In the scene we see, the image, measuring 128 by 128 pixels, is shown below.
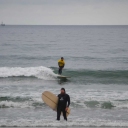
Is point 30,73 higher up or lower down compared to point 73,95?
higher up

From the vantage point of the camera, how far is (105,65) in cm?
3183

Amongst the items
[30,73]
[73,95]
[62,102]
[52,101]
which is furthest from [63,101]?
[30,73]

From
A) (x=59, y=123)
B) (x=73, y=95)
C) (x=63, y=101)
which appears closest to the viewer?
(x=63, y=101)

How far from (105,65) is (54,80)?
944cm

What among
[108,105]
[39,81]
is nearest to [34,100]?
[108,105]

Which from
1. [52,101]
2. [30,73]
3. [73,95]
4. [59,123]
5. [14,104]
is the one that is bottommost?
[59,123]

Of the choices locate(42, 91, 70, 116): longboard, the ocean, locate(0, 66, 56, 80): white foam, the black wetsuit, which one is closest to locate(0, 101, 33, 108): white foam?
the ocean

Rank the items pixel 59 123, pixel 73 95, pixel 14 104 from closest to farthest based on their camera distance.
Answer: pixel 59 123, pixel 14 104, pixel 73 95

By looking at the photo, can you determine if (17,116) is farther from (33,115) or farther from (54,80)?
(54,80)

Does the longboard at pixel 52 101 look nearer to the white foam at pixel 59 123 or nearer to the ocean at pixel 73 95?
the white foam at pixel 59 123

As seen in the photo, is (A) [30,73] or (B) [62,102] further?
(A) [30,73]

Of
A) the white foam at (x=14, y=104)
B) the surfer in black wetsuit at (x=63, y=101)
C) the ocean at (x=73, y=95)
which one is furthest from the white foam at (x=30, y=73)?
the surfer in black wetsuit at (x=63, y=101)

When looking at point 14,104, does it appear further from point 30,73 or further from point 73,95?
point 30,73

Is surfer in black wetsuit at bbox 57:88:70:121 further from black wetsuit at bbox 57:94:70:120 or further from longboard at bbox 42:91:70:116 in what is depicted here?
longboard at bbox 42:91:70:116
